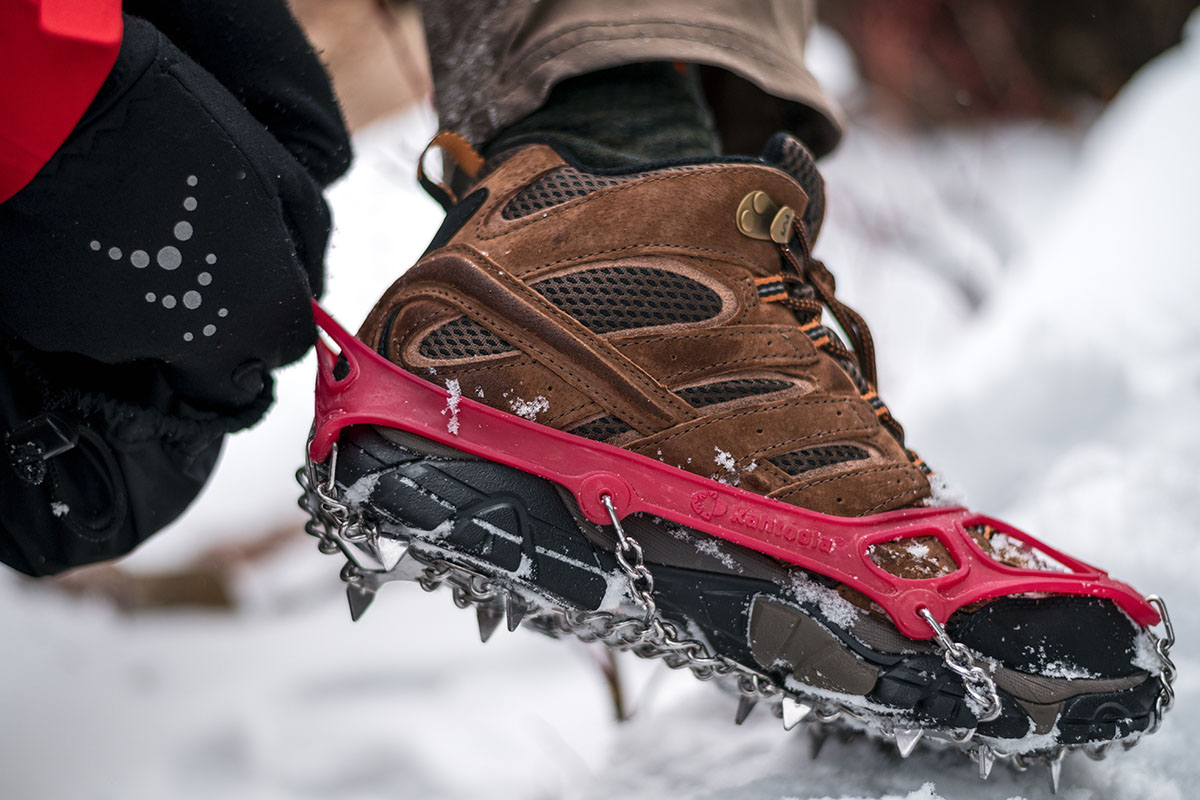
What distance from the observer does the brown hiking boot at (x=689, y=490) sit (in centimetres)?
80

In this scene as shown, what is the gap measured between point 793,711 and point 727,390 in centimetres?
33

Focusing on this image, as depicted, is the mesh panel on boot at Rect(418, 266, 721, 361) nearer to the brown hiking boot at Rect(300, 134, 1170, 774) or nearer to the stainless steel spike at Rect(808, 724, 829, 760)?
the brown hiking boot at Rect(300, 134, 1170, 774)

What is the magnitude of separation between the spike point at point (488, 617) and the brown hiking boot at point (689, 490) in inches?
2.4

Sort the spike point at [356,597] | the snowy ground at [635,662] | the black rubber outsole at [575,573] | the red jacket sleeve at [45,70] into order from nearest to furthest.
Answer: the red jacket sleeve at [45,70] → the black rubber outsole at [575,573] → the spike point at [356,597] → the snowy ground at [635,662]

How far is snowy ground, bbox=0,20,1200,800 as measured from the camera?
1068mm

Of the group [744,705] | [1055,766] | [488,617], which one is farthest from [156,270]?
[1055,766]

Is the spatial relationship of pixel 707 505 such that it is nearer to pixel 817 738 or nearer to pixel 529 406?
pixel 529 406

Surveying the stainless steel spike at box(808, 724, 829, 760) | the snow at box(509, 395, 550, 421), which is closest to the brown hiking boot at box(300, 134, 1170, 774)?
the snow at box(509, 395, 550, 421)

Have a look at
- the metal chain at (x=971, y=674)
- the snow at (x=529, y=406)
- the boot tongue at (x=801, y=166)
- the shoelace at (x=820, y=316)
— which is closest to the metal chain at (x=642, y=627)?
the metal chain at (x=971, y=674)

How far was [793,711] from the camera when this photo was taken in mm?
838

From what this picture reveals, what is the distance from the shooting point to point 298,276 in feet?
2.63

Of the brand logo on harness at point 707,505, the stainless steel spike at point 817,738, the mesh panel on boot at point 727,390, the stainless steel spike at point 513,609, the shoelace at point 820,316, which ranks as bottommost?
the stainless steel spike at point 513,609

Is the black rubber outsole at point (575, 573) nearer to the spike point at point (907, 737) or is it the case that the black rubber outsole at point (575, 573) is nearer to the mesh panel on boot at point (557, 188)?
the spike point at point (907, 737)

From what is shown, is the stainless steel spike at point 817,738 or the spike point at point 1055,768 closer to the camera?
the spike point at point 1055,768
